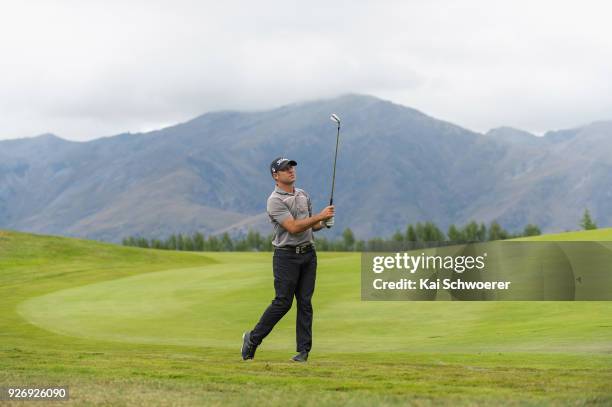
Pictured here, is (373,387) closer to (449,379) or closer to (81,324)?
(449,379)

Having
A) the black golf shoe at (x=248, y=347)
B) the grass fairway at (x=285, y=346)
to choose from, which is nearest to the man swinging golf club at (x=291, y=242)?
the black golf shoe at (x=248, y=347)

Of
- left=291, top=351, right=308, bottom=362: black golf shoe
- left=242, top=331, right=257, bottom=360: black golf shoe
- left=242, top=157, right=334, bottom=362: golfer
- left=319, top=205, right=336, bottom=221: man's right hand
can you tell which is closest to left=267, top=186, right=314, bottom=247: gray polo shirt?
left=242, top=157, right=334, bottom=362: golfer

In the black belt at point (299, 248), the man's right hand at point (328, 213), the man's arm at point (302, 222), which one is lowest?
the black belt at point (299, 248)

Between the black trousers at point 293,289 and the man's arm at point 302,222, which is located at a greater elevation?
the man's arm at point 302,222

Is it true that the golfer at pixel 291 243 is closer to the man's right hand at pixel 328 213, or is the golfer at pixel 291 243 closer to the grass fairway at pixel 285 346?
the man's right hand at pixel 328 213

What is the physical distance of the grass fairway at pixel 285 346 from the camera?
9.48m

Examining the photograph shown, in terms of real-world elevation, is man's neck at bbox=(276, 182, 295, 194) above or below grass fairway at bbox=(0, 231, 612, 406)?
above

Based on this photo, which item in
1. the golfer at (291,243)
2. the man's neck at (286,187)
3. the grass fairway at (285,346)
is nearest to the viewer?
the grass fairway at (285,346)

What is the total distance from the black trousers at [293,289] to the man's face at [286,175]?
1.08 meters

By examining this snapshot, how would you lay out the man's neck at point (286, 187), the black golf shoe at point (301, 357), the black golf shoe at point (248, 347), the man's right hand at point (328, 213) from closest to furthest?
the man's right hand at point (328, 213) < the man's neck at point (286, 187) < the black golf shoe at point (301, 357) < the black golf shoe at point (248, 347)

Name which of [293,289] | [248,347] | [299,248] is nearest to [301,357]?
Result: [248,347]

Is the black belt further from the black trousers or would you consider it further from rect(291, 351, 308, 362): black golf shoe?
rect(291, 351, 308, 362): black golf shoe

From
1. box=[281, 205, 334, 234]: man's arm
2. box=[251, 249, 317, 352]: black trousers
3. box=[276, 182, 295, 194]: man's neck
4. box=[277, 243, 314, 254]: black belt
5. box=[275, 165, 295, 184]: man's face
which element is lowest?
box=[251, 249, 317, 352]: black trousers

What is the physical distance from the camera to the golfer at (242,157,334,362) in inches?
519
